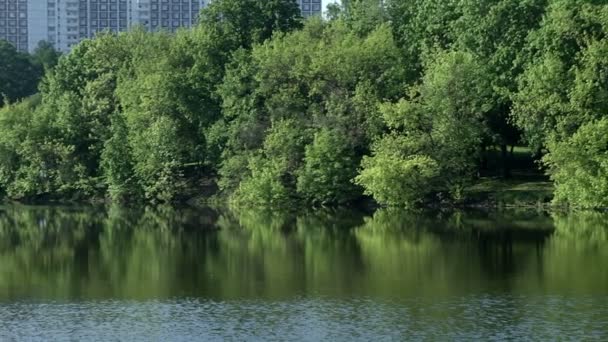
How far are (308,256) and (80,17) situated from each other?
152m

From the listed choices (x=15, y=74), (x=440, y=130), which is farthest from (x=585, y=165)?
(x=15, y=74)

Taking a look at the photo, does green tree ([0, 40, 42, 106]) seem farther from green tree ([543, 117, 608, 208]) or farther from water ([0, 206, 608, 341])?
green tree ([543, 117, 608, 208])

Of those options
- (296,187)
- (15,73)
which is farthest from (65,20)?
(296,187)

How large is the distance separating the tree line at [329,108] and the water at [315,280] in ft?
22.9

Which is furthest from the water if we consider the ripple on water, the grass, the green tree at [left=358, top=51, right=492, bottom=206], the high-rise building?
the high-rise building

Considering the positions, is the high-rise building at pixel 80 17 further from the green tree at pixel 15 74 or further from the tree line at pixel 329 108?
the tree line at pixel 329 108

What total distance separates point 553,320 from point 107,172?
59.5 meters

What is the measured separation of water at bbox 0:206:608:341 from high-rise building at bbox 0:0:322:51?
12609 cm

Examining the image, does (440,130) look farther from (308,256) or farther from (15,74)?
(15,74)

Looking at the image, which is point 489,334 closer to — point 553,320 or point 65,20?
point 553,320

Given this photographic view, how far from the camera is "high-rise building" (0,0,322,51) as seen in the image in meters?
180

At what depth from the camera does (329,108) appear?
69750mm

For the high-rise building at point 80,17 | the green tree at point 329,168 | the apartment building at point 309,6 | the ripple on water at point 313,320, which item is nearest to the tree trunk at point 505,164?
the green tree at point 329,168

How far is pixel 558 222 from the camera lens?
52.9 metres
